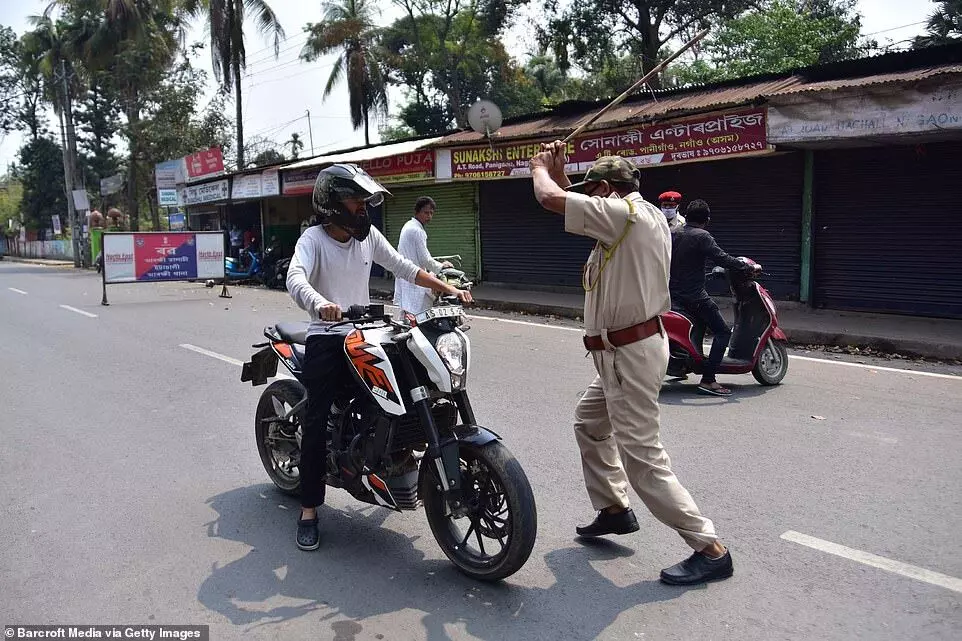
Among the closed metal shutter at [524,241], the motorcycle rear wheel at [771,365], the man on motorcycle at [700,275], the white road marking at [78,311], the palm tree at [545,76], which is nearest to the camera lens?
the man on motorcycle at [700,275]

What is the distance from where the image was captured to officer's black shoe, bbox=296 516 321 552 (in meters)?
3.87

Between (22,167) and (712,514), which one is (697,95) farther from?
(22,167)

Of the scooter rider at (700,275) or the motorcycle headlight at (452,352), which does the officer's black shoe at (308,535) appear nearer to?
the motorcycle headlight at (452,352)

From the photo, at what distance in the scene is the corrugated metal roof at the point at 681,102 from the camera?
404 inches

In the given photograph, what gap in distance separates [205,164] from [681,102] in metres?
19.4

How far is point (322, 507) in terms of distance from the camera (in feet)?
14.5

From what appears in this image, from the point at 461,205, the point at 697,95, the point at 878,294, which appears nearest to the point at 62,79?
the point at 461,205

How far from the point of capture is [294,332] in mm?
4145

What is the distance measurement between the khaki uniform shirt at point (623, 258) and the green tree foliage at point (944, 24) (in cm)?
2477

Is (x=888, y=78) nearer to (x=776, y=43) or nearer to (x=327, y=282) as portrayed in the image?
(x=327, y=282)

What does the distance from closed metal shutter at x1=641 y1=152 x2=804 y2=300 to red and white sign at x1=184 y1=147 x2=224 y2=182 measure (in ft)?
61.6

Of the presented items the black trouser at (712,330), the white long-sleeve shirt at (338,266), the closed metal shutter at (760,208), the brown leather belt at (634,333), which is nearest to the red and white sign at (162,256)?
the closed metal shutter at (760,208)

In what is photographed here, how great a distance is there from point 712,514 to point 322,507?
2.11 m

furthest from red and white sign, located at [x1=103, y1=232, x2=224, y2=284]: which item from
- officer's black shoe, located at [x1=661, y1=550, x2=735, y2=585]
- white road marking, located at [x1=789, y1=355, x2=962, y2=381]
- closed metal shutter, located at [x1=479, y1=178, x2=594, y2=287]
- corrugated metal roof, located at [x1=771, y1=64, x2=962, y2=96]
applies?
officer's black shoe, located at [x1=661, y1=550, x2=735, y2=585]
